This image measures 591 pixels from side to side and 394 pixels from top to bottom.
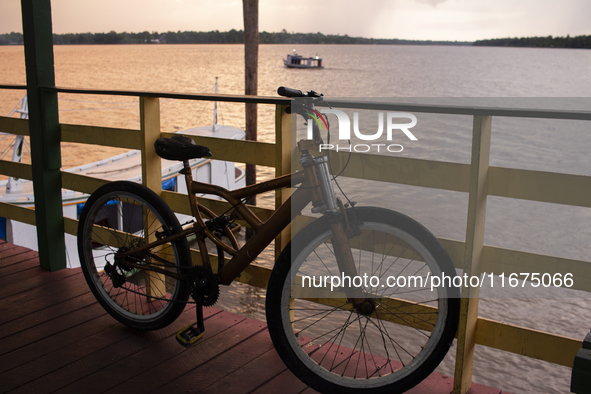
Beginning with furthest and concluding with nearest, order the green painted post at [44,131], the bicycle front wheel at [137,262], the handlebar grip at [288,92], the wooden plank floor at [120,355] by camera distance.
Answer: the green painted post at [44,131] < the bicycle front wheel at [137,262] < the wooden plank floor at [120,355] < the handlebar grip at [288,92]

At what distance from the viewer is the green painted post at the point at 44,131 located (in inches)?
108

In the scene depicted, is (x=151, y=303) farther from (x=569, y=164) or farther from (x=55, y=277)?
(x=569, y=164)

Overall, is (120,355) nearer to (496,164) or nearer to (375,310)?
(375,310)

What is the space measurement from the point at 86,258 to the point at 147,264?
16.6 inches

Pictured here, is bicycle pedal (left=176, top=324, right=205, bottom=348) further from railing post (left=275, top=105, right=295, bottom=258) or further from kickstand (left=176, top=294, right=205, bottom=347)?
railing post (left=275, top=105, right=295, bottom=258)

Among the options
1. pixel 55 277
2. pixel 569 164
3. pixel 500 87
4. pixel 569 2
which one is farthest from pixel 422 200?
pixel 569 2

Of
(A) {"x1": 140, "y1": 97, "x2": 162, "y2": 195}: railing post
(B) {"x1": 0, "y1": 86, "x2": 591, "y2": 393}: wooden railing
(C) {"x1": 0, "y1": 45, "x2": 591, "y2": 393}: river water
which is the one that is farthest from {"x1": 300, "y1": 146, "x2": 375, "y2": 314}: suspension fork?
(C) {"x1": 0, "y1": 45, "x2": 591, "y2": 393}: river water

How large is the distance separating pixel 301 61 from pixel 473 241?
6889 centimetres

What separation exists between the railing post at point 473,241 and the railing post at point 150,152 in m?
1.41

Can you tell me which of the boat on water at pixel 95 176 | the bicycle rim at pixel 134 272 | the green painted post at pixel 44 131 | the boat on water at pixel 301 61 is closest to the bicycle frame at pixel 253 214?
the bicycle rim at pixel 134 272

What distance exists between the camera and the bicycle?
173cm

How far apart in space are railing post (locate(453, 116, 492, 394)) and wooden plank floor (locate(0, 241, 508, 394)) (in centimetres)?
14

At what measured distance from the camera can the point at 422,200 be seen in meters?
14.9

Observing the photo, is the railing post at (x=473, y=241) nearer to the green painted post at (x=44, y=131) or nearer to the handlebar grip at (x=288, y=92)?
the handlebar grip at (x=288, y=92)
